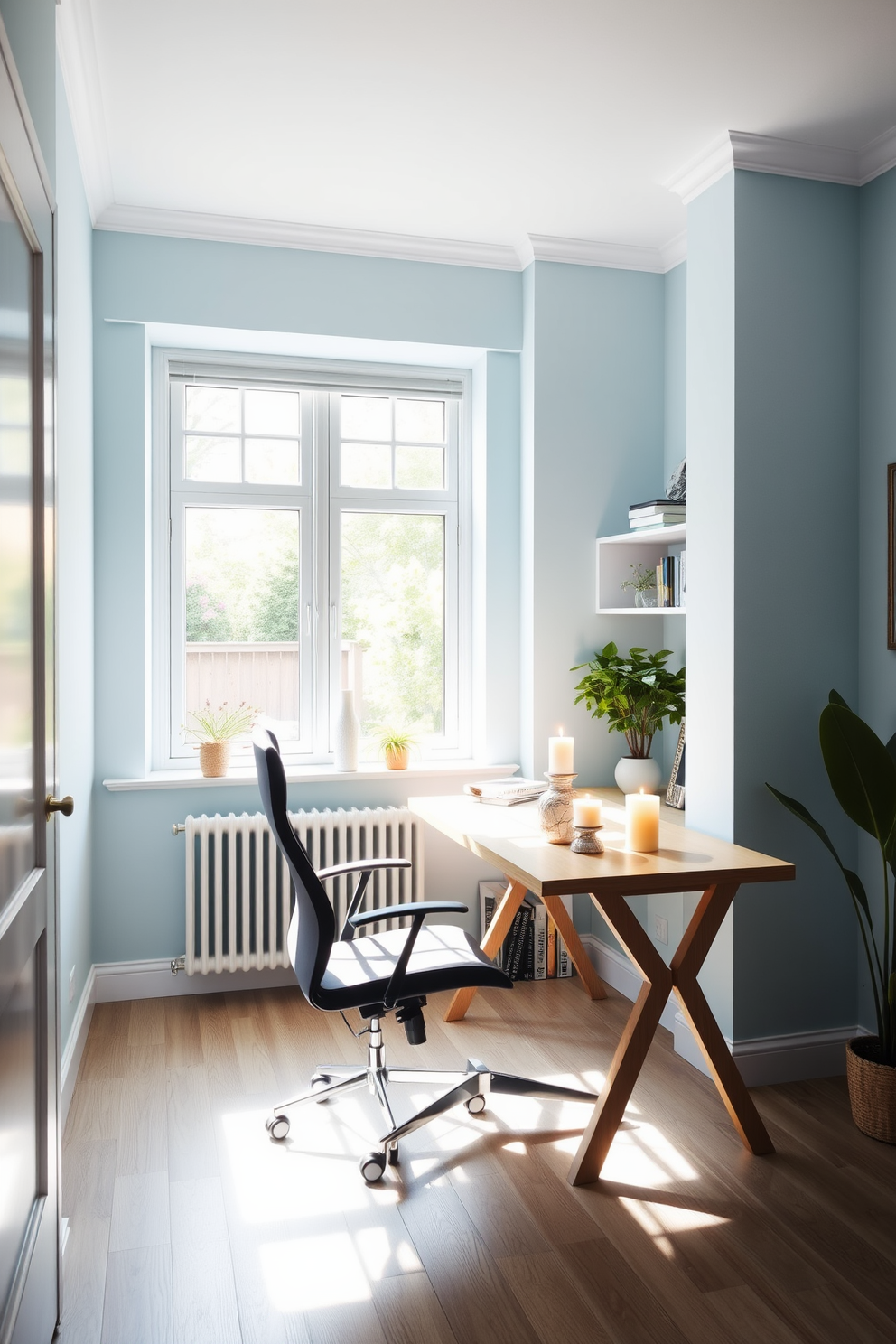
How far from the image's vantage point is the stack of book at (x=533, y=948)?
145 inches

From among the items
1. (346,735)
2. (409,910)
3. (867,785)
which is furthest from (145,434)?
(867,785)

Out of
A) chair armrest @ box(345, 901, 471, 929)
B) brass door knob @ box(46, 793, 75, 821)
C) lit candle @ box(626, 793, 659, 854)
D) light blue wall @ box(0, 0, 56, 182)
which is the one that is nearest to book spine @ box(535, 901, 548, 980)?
lit candle @ box(626, 793, 659, 854)

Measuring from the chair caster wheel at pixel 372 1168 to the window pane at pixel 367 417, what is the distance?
8.86 feet

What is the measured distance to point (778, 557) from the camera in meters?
2.86

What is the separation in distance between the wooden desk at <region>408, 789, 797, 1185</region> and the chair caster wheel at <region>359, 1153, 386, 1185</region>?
45 centimetres

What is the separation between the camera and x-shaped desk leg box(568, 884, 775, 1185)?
2.32 m

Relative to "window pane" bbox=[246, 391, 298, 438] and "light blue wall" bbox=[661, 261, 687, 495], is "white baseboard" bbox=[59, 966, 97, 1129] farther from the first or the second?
"light blue wall" bbox=[661, 261, 687, 495]

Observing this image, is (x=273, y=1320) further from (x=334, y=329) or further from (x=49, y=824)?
(x=334, y=329)

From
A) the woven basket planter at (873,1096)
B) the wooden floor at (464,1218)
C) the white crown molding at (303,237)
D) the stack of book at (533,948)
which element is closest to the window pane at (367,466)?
the white crown molding at (303,237)

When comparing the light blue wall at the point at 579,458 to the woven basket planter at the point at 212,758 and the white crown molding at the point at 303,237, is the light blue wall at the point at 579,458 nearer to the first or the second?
the white crown molding at the point at 303,237

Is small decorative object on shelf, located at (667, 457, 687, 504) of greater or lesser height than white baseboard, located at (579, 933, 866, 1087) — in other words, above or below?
above

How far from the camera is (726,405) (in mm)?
2861

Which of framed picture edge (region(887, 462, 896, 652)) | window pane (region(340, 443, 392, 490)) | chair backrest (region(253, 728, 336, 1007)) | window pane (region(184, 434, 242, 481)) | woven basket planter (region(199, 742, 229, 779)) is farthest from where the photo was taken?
window pane (region(340, 443, 392, 490))

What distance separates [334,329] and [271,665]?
1.30 m
